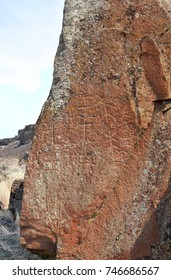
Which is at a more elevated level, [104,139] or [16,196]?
[104,139]

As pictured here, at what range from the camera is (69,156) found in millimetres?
6461

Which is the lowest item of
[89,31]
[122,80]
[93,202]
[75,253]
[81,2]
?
[75,253]

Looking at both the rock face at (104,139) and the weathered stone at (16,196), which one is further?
the weathered stone at (16,196)

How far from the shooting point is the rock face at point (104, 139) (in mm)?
6238

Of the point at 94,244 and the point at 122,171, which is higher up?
the point at 122,171

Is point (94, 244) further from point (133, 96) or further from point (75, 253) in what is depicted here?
point (133, 96)

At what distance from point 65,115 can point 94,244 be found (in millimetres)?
1769

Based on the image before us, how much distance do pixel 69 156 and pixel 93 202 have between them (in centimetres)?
70

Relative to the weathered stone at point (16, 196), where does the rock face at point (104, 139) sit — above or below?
above

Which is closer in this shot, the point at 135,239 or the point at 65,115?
the point at 135,239

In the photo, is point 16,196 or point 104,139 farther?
point 16,196

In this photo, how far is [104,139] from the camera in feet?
21.0

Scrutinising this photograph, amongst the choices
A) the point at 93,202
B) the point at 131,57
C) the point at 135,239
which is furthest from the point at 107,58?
the point at 135,239

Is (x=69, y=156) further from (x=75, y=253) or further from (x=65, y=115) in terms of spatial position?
(x=75, y=253)
